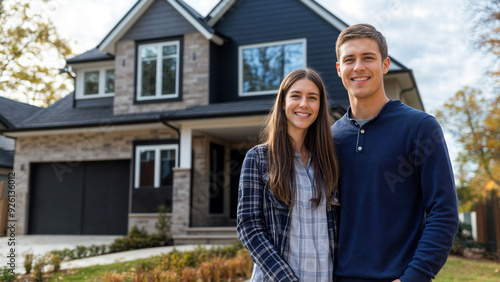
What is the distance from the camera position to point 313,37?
38.0 ft

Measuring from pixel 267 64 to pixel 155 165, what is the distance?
396 cm

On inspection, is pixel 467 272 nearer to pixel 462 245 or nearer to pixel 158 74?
pixel 462 245

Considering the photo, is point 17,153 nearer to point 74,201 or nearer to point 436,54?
point 74,201

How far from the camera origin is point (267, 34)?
11.9 meters

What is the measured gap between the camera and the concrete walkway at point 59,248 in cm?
661

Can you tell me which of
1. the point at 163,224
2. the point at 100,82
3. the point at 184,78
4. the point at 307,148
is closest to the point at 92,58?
the point at 100,82

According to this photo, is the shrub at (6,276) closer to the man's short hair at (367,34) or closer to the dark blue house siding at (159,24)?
the man's short hair at (367,34)

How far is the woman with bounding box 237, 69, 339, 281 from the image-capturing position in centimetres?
196

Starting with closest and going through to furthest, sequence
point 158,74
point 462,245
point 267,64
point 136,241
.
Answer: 1. point 136,241
2. point 462,245
3. point 267,64
4. point 158,74

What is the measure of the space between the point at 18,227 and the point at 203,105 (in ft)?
21.9

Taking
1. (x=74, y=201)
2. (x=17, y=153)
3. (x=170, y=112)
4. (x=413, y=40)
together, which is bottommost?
(x=74, y=201)

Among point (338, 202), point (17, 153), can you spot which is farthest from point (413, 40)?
point (17, 153)

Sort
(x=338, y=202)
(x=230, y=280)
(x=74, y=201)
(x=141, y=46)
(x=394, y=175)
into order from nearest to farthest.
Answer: (x=394, y=175) < (x=338, y=202) < (x=230, y=280) < (x=141, y=46) < (x=74, y=201)

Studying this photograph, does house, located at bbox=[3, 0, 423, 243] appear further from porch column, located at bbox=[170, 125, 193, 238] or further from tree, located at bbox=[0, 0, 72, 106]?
tree, located at bbox=[0, 0, 72, 106]
